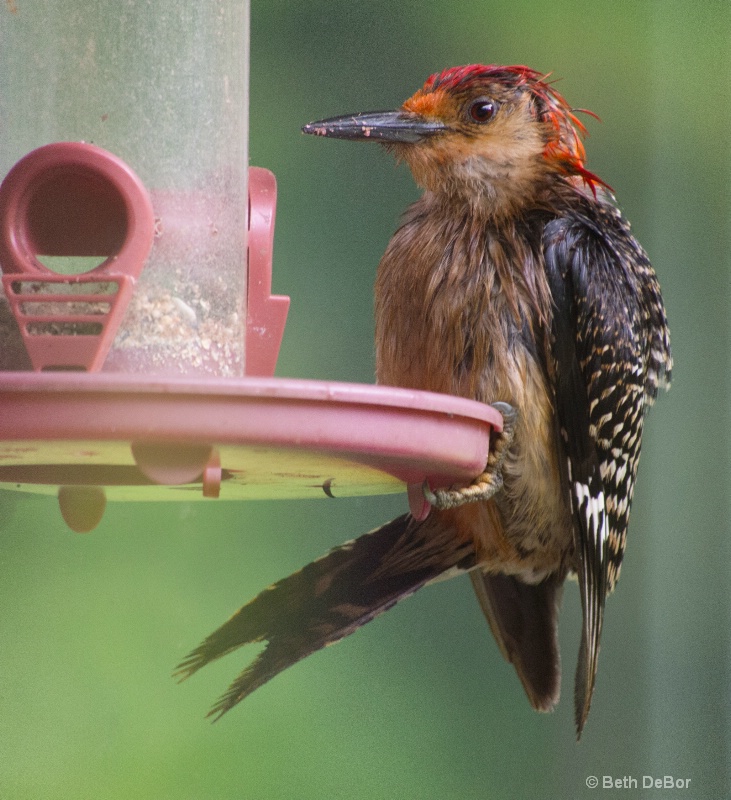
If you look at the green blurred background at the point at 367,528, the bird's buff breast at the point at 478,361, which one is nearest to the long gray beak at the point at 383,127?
the bird's buff breast at the point at 478,361

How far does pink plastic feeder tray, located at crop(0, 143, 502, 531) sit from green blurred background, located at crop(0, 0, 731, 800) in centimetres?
192

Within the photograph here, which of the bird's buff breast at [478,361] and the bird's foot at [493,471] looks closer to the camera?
the bird's foot at [493,471]

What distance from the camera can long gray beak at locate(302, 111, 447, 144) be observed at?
292 centimetres

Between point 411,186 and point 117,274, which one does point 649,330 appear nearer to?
point 117,274

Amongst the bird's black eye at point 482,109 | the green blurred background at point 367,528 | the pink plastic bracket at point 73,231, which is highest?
the bird's black eye at point 482,109

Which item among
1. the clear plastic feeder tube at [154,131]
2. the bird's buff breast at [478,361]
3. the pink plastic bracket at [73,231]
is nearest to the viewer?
the pink plastic bracket at [73,231]

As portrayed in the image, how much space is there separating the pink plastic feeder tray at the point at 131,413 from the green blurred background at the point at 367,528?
1.92m

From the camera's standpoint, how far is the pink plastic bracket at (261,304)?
2.58 meters

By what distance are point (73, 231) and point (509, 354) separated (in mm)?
1039

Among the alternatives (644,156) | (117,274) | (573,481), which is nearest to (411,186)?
(644,156)

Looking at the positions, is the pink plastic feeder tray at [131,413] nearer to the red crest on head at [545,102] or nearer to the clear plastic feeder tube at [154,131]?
the clear plastic feeder tube at [154,131]

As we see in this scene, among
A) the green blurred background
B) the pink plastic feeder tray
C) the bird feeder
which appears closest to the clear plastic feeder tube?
the bird feeder

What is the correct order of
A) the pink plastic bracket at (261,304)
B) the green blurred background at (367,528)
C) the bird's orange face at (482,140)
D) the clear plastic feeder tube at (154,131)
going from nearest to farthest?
the clear plastic feeder tube at (154,131) → the pink plastic bracket at (261,304) → the bird's orange face at (482,140) → the green blurred background at (367,528)

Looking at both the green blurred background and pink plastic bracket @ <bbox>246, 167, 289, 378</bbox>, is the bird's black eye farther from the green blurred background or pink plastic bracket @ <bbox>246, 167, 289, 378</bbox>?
the green blurred background
